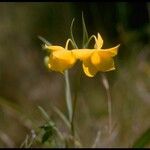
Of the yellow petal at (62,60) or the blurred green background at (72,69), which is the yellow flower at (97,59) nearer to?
the yellow petal at (62,60)

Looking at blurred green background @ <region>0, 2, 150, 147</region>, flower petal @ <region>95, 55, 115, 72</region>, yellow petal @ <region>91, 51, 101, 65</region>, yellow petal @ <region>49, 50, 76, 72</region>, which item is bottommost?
blurred green background @ <region>0, 2, 150, 147</region>

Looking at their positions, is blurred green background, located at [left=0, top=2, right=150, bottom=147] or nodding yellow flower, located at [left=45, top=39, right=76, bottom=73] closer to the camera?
nodding yellow flower, located at [left=45, top=39, right=76, bottom=73]

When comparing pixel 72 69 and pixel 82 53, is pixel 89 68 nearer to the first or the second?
pixel 82 53

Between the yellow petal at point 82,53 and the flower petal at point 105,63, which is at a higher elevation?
the yellow petal at point 82,53

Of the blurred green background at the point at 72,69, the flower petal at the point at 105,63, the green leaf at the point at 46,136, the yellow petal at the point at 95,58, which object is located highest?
the yellow petal at the point at 95,58

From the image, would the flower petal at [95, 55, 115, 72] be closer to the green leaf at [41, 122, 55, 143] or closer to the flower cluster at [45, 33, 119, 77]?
the flower cluster at [45, 33, 119, 77]

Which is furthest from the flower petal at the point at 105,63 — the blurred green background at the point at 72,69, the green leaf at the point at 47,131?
the blurred green background at the point at 72,69

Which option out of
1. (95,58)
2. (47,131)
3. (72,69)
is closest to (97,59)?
(95,58)

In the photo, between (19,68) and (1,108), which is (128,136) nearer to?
(1,108)

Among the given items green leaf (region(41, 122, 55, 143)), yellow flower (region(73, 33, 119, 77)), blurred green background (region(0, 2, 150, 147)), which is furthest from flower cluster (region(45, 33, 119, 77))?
blurred green background (region(0, 2, 150, 147))
